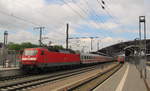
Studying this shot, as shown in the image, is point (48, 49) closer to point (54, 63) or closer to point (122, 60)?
point (54, 63)

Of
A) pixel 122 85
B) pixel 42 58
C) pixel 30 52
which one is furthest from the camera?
pixel 30 52

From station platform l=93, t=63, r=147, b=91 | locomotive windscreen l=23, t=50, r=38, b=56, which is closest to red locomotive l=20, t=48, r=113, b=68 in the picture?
locomotive windscreen l=23, t=50, r=38, b=56

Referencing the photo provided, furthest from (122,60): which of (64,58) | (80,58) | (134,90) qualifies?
(134,90)

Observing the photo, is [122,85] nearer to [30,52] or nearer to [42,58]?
[42,58]

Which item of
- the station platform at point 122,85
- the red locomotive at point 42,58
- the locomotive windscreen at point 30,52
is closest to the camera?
the station platform at point 122,85

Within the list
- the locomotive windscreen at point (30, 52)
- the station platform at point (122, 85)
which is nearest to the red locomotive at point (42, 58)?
the locomotive windscreen at point (30, 52)

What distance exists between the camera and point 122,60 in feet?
249

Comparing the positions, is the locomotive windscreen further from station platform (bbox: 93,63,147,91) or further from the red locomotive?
station platform (bbox: 93,63,147,91)

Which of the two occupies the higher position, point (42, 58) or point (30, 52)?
point (30, 52)

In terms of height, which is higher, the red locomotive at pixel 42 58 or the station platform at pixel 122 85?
the red locomotive at pixel 42 58

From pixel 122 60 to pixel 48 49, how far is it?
53827 millimetres

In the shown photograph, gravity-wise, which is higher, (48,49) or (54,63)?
(48,49)

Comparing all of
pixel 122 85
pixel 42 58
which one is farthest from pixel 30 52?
pixel 122 85

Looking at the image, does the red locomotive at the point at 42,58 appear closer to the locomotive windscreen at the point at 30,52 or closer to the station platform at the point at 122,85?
the locomotive windscreen at the point at 30,52
